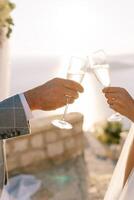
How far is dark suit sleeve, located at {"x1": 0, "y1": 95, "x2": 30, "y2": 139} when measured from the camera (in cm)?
108

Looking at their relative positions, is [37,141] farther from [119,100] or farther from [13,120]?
[119,100]

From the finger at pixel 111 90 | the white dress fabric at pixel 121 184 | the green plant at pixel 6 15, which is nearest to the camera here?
the finger at pixel 111 90

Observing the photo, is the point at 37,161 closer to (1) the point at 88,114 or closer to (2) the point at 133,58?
(1) the point at 88,114

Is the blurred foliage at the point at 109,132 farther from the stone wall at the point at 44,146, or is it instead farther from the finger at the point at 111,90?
the finger at the point at 111,90

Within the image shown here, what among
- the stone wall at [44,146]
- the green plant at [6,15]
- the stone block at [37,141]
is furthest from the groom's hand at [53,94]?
the stone block at [37,141]

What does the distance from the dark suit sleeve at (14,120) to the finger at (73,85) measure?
6.5 inches

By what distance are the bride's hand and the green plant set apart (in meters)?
1.09

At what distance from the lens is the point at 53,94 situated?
39.9 inches

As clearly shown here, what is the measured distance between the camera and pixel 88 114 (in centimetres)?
361

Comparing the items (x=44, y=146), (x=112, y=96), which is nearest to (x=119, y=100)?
(x=112, y=96)

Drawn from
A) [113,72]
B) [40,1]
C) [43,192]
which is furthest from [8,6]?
[113,72]

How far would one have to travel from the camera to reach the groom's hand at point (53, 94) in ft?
3.23

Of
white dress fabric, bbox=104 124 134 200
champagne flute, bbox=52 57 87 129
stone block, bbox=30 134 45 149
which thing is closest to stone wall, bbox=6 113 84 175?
stone block, bbox=30 134 45 149

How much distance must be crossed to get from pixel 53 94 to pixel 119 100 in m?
0.19
